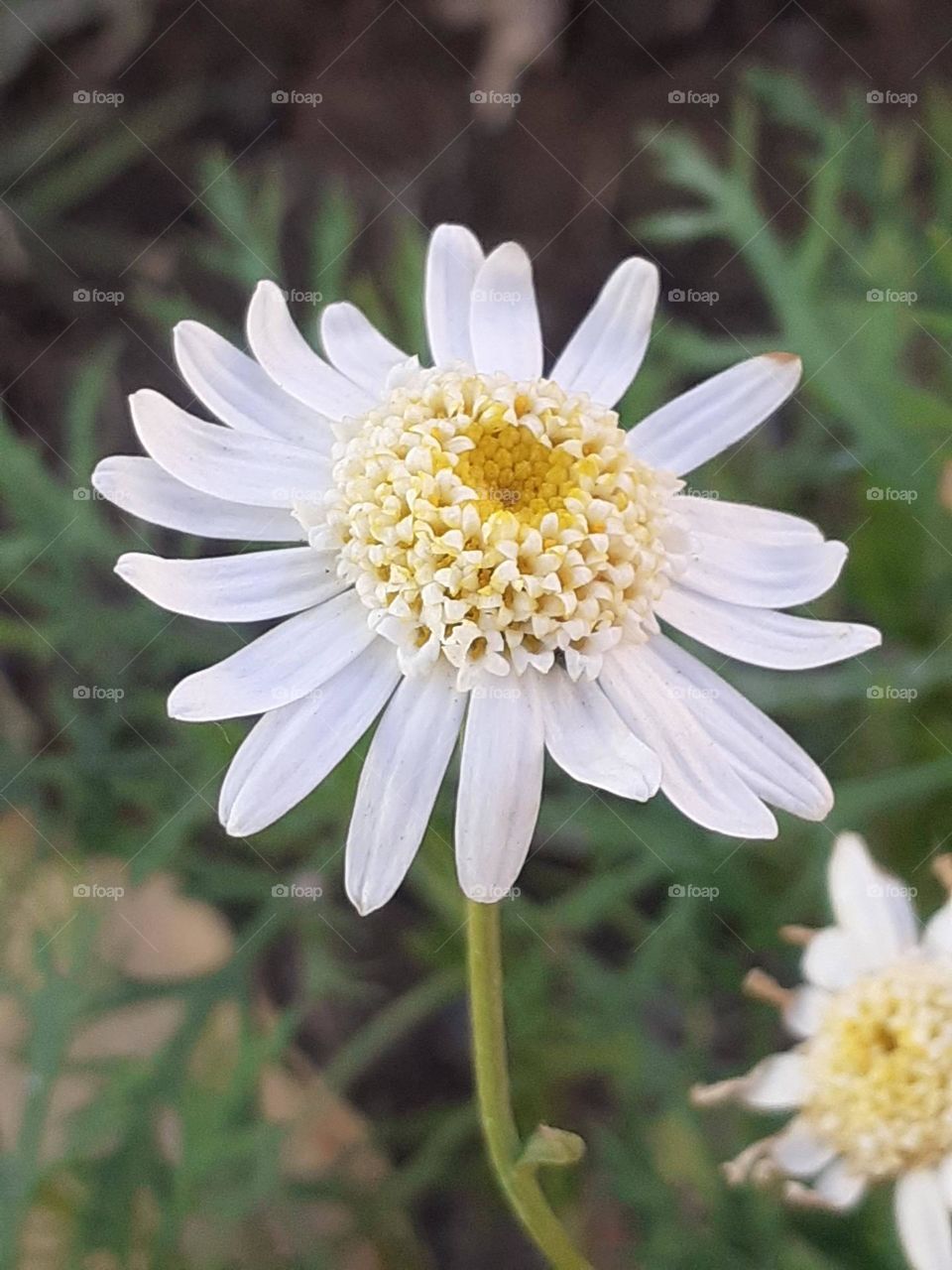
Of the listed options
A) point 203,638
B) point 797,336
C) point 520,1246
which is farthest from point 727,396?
point 520,1246

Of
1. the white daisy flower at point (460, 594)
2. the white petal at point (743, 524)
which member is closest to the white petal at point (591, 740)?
the white daisy flower at point (460, 594)

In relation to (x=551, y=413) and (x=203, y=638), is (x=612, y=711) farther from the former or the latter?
(x=203, y=638)

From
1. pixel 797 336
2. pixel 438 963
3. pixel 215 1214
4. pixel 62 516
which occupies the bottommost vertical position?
pixel 215 1214

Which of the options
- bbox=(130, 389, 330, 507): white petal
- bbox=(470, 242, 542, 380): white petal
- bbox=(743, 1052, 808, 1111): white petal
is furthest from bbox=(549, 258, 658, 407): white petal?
bbox=(743, 1052, 808, 1111): white petal

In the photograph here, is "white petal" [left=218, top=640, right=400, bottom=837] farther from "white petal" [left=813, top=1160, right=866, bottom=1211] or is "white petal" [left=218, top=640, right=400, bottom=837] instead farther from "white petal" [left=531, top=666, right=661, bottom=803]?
"white petal" [left=813, top=1160, right=866, bottom=1211]

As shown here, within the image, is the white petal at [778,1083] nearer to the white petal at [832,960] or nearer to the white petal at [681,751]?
the white petal at [832,960]

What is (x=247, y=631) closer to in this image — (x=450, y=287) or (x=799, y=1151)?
(x=450, y=287)

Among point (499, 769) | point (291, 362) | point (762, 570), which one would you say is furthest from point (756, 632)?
point (291, 362)
